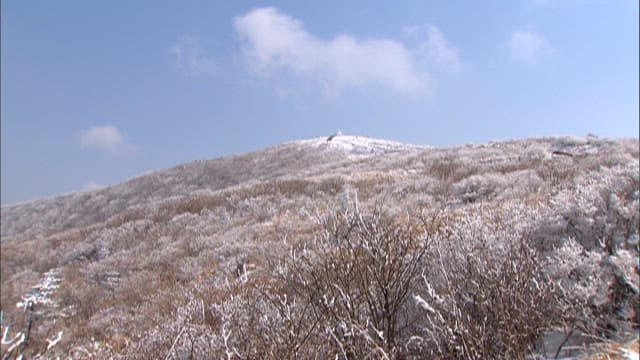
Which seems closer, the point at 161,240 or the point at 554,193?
the point at 554,193

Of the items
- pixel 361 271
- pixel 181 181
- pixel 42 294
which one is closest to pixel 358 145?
pixel 181 181

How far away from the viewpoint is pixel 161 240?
16.0 metres

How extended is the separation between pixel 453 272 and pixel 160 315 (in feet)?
17.9

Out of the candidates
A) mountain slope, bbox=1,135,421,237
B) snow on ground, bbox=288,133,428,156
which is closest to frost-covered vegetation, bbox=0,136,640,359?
mountain slope, bbox=1,135,421,237

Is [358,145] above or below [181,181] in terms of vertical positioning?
above

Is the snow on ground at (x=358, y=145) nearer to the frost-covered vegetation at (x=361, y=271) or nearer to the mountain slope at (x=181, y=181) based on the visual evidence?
the mountain slope at (x=181, y=181)

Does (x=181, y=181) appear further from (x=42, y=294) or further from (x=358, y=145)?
(x=42, y=294)

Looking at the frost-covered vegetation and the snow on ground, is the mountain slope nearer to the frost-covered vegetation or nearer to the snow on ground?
the snow on ground

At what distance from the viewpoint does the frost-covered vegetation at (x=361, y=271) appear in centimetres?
521

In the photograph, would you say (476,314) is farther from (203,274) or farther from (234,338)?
(203,274)

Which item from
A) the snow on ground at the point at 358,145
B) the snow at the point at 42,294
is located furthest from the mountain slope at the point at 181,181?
the snow at the point at 42,294

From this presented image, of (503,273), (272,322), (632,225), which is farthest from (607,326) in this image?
(272,322)

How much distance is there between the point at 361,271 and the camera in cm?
579

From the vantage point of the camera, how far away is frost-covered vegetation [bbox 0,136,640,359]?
17.1 ft
